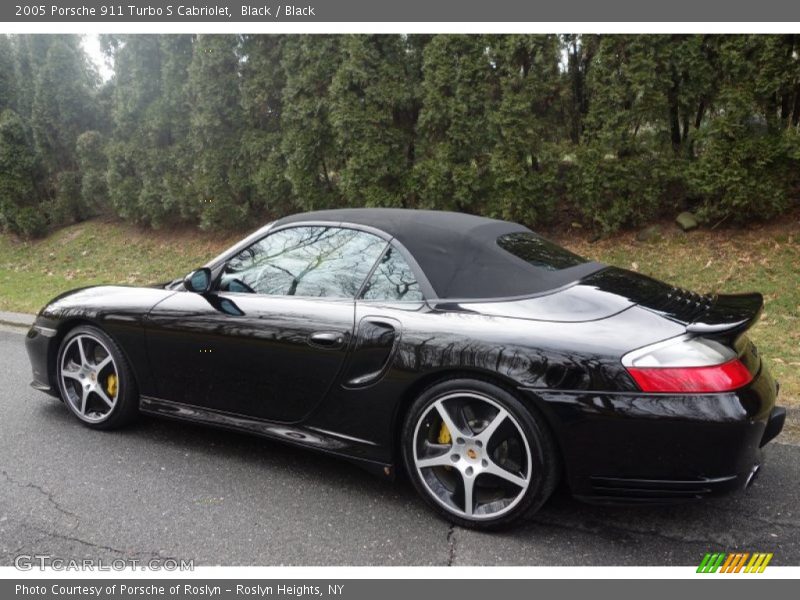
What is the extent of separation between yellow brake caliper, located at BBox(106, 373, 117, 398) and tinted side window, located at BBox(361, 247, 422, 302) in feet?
5.91

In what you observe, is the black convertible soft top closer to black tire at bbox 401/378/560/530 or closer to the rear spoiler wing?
black tire at bbox 401/378/560/530

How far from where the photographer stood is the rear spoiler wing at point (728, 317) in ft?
8.29

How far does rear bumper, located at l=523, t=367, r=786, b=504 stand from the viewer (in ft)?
7.65

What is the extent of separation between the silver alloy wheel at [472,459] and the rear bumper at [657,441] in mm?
186

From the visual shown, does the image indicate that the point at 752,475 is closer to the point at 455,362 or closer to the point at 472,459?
the point at 472,459

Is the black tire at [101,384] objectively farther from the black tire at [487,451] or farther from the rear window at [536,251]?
the rear window at [536,251]

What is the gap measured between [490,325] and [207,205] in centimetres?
780

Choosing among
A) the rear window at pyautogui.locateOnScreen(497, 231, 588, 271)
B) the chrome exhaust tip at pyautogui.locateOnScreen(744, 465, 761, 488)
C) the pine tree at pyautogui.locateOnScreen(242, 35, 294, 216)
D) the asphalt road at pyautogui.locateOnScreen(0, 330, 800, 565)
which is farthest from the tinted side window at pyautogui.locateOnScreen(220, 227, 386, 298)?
the pine tree at pyautogui.locateOnScreen(242, 35, 294, 216)

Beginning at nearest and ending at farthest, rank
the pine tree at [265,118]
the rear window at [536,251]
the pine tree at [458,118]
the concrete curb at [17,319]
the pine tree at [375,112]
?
the rear window at [536,251], the concrete curb at [17,319], the pine tree at [458,118], the pine tree at [375,112], the pine tree at [265,118]

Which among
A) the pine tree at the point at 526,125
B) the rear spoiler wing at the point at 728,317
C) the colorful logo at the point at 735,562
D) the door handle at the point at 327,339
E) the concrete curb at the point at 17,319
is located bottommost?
the concrete curb at the point at 17,319

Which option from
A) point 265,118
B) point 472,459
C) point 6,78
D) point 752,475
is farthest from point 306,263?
point 6,78

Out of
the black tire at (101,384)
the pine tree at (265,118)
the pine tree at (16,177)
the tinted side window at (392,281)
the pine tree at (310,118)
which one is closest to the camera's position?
the tinted side window at (392,281)

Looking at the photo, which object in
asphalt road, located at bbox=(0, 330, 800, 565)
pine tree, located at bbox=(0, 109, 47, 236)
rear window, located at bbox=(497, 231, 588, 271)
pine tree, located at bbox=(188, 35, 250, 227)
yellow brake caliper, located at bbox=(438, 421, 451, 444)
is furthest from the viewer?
pine tree, located at bbox=(0, 109, 47, 236)

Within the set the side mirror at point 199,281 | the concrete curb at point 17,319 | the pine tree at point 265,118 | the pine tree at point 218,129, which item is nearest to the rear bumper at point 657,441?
the side mirror at point 199,281
